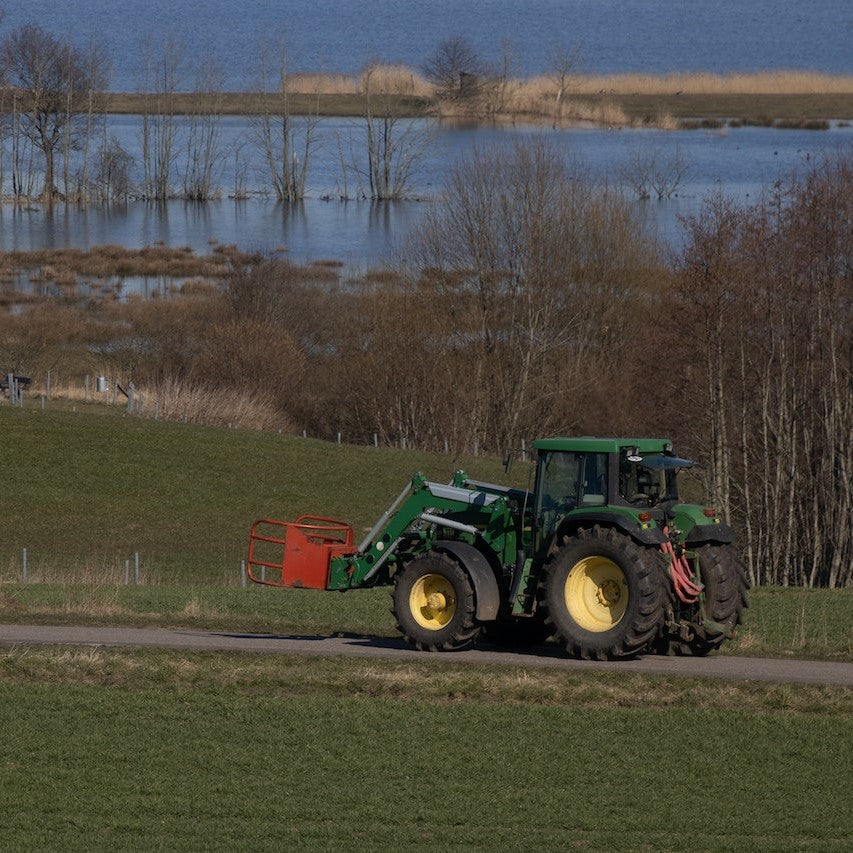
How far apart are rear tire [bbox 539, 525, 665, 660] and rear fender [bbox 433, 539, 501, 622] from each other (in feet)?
2.10

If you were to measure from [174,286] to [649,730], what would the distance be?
78.8m

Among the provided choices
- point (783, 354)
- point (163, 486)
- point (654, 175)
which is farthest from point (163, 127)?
point (783, 354)

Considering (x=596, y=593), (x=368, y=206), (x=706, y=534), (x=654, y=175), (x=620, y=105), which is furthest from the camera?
(x=620, y=105)

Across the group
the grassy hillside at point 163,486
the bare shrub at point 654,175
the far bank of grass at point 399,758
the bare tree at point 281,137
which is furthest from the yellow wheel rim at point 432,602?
the bare tree at point 281,137

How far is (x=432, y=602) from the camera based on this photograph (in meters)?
18.3

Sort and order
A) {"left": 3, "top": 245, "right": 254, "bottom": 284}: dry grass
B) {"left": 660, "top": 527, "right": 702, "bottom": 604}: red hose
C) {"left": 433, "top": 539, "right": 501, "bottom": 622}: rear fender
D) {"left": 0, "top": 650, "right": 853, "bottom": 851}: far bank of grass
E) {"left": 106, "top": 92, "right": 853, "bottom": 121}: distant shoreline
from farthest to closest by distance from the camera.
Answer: {"left": 106, "top": 92, "right": 853, "bottom": 121}: distant shoreline
{"left": 3, "top": 245, "right": 254, "bottom": 284}: dry grass
{"left": 433, "top": 539, "right": 501, "bottom": 622}: rear fender
{"left": 660, "top": 527, "right": 702, "bottom": 604}: red hose
{"left": 0, "top": 650, "right": 853, "bottom": 851}: far bank of grass

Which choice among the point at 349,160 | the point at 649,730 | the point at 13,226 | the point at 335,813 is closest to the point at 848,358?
the point at 649,730

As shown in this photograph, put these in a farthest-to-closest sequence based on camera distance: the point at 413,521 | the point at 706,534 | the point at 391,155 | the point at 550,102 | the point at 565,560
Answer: the point at 550,102 < the point at 391,155 < the point at 413,521 < the point at 706,534 < the point at 565,560

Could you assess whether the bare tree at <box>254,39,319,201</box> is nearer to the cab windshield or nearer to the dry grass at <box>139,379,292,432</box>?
the dry grass at <box>139,379,292,432</box>

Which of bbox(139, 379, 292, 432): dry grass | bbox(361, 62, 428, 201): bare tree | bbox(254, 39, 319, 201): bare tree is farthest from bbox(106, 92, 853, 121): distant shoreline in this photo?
bbox(139, 379, 292, 432): dry grass

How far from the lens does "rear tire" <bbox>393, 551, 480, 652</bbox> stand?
17.6 meters

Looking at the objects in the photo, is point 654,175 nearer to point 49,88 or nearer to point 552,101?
point 552,101

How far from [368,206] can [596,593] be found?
375 feet

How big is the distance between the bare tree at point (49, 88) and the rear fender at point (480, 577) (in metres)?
128
